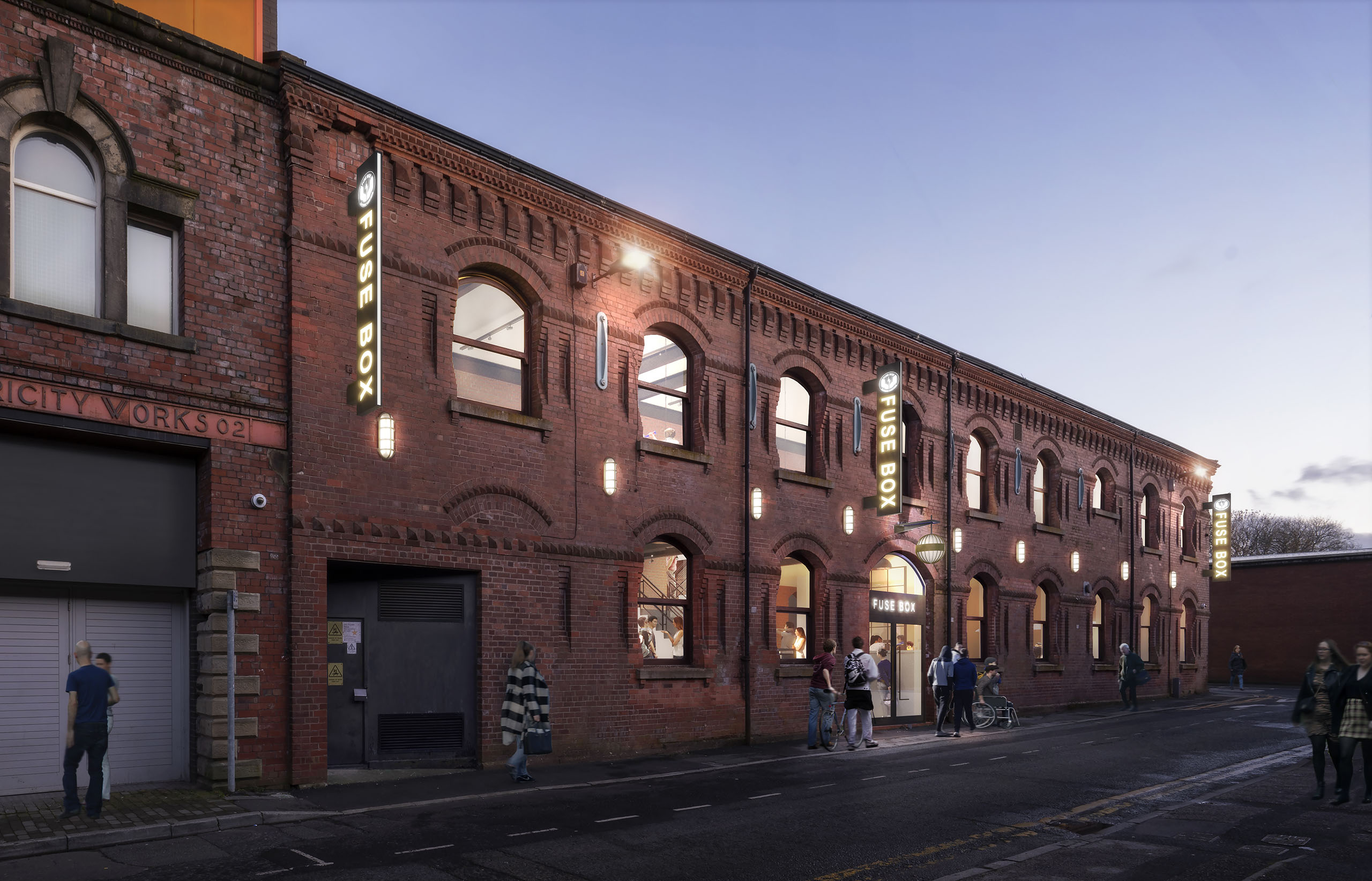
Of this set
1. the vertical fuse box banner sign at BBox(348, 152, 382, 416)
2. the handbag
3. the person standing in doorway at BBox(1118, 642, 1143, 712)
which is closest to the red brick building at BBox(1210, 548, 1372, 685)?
the person standing in doorway at BBox(1118, 642, 1143, 712)

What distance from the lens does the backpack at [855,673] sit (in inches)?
687

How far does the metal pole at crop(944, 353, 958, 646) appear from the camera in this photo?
2386 cm

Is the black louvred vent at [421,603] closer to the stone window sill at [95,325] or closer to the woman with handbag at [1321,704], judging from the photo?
the stone window sill at [95,325]

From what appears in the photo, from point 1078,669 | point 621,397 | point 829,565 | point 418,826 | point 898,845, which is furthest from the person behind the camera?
point 1078,669

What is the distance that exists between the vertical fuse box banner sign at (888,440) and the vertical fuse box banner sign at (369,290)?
1203 centimetres

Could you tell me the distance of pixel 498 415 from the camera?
14.8m

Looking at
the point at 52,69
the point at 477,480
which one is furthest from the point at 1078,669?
the point at 52,69

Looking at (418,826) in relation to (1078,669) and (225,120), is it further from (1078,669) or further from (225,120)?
(1078,669)

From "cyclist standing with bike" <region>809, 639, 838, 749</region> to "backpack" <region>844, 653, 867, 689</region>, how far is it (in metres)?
0.29

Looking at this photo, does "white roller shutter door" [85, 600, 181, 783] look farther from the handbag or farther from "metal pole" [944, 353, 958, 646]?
"metal pole" [944, 353, 958, 646]

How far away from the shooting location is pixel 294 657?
12320mm

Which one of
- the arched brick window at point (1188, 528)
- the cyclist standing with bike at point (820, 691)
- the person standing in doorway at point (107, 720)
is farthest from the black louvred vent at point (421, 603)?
the arched brick window at point (1188, 528)

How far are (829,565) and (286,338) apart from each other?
38.8ft

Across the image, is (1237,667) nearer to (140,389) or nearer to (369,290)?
(369,290)
